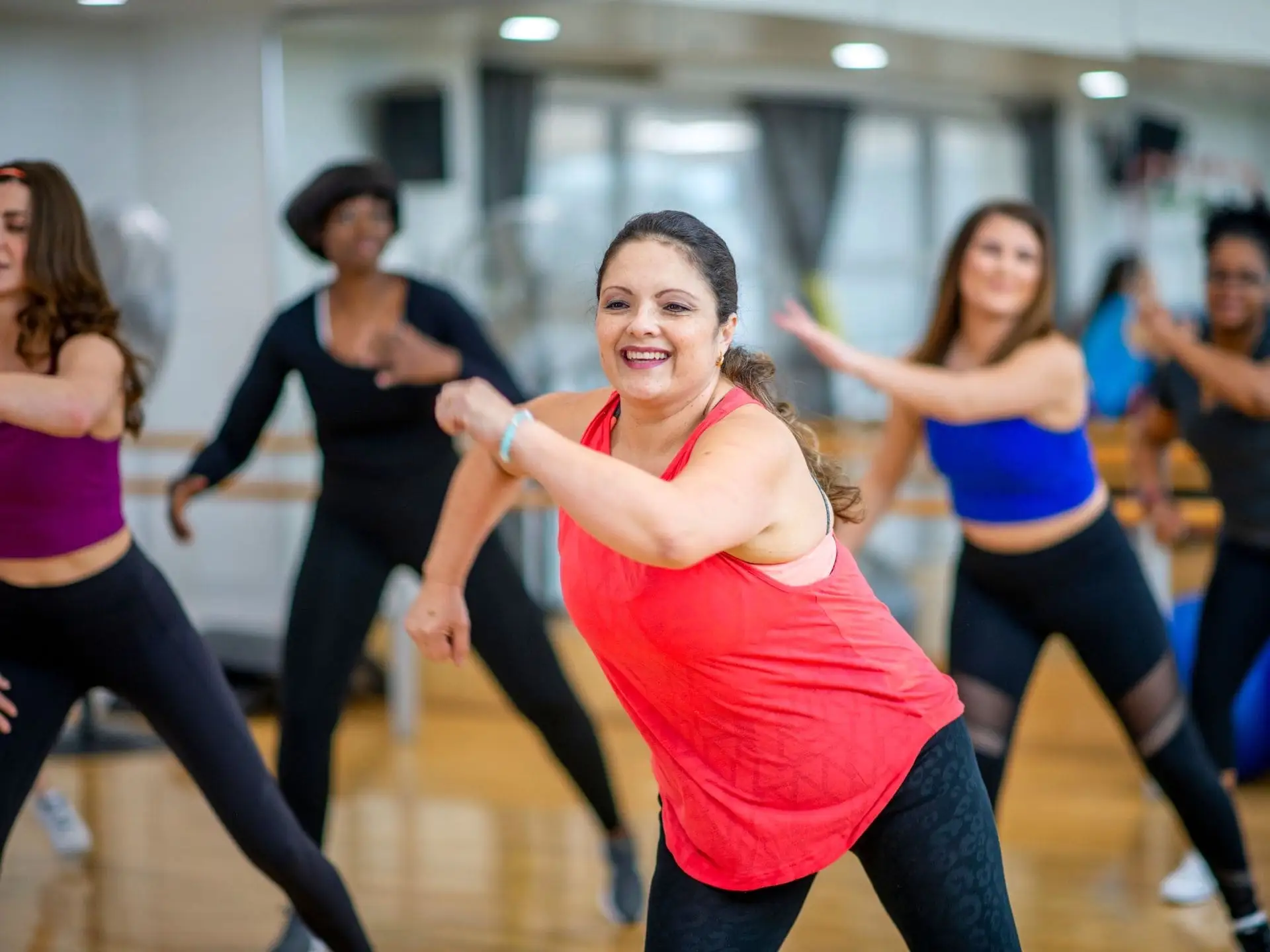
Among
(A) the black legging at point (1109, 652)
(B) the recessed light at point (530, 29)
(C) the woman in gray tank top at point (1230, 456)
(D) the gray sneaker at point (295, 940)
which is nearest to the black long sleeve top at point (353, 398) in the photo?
(D) the gray sneaker at point (295, 940)

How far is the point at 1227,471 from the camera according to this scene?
3.10 m

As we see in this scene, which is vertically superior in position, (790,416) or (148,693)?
(790,416)

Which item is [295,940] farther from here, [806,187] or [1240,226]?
[806,187]

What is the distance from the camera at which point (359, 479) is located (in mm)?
2818

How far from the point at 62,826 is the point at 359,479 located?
4.43ft

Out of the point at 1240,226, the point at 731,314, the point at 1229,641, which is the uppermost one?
the point at 1240,226

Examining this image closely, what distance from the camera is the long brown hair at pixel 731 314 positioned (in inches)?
61.2

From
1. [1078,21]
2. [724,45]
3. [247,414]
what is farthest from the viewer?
[724,45]

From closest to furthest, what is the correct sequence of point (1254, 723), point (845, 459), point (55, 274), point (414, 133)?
point (55, 274), point (1254, 723), point (845, 459), point (414, 133)

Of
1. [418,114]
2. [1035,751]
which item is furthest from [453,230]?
[1035,751]

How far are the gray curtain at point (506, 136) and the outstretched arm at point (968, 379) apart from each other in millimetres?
3713

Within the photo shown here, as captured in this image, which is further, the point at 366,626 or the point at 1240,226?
the point at 1240,226

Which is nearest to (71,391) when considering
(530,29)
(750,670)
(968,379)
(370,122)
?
(750,670)

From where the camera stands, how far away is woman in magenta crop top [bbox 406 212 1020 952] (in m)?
1.52
